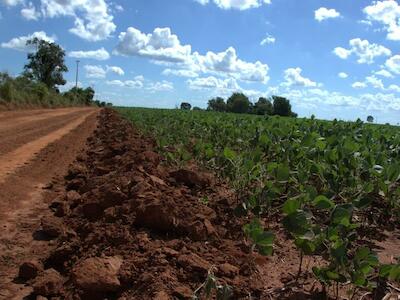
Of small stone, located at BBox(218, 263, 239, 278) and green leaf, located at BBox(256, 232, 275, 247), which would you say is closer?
green leaf, located at BBox(256, 232, 275, 247)

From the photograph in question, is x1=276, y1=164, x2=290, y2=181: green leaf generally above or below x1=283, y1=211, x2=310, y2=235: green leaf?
above

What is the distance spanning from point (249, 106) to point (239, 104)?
2.80m

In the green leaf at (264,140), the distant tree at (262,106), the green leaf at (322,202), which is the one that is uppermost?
the distant tree at (262,106)

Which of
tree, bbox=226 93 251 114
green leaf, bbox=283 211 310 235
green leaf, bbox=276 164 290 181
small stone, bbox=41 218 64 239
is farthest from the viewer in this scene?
tree, bbox=226 93 251 114

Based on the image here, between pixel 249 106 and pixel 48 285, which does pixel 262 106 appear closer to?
pixel 249 106

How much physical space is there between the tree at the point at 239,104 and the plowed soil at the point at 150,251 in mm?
80311

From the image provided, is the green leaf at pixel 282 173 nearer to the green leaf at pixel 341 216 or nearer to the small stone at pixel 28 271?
the green leaf at pixel 341 216

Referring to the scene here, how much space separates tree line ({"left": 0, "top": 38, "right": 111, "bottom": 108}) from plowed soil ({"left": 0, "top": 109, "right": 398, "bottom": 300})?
107 feet

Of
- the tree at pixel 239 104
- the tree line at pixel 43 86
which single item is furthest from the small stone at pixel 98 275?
the tree at pixel 239 104

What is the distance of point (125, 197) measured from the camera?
6.08 meters

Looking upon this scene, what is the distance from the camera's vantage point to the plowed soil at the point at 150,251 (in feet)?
12.5

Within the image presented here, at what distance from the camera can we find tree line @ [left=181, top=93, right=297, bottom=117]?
73562mm

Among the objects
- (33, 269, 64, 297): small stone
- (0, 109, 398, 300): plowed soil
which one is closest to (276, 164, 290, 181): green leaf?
(0, 109, 398, 300): plowed soil

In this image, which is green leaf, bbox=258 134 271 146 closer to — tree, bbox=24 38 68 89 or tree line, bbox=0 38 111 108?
tree line, bbox=0 38 111 108
